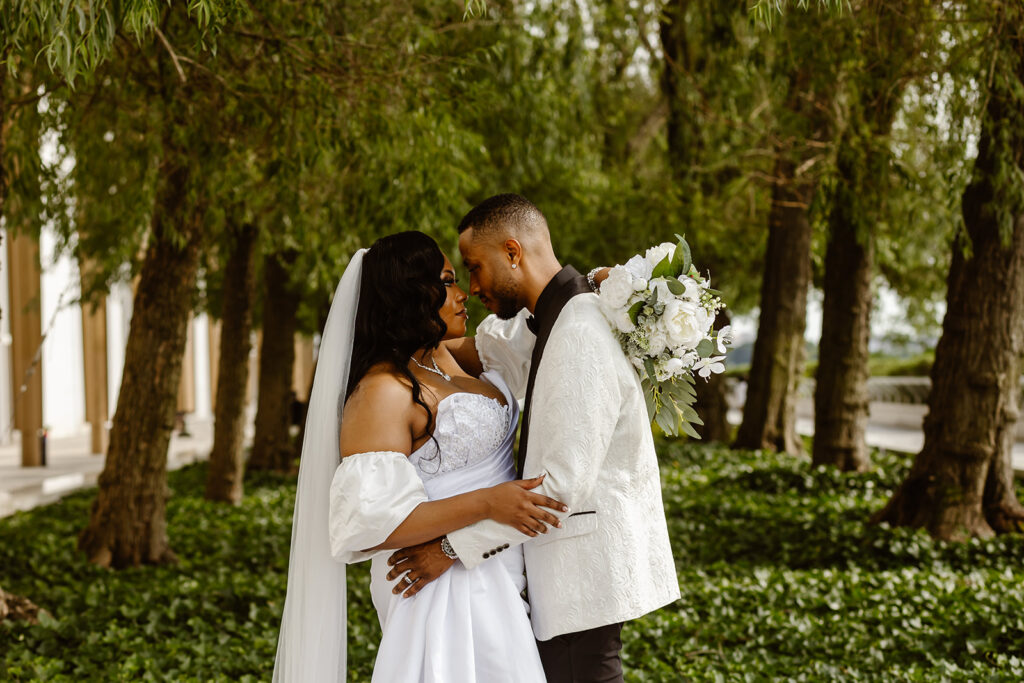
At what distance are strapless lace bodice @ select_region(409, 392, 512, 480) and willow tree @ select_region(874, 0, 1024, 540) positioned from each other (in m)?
5.39

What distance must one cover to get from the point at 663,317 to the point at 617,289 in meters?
0.17

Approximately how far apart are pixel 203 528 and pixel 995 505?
7615mm

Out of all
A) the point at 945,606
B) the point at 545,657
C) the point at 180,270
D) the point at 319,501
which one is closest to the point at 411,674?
the point at 545,657

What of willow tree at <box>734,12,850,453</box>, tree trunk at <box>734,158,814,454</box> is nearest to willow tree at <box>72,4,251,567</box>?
willow tree at <box>734,12,850,453</box>

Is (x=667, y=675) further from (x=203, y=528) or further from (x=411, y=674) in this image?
(x=203, y=528)

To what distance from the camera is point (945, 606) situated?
248 inches

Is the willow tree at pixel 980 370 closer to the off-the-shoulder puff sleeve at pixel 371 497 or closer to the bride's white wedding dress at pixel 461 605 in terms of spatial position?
the bride's white wedding dress at pixel 461 605

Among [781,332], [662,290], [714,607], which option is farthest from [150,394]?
Result: [781,332]

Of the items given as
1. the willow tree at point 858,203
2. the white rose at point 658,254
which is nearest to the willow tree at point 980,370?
the willow tree at point 858,203

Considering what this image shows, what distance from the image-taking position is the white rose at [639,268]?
298 cm

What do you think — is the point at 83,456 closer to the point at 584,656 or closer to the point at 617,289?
the point at 584,656

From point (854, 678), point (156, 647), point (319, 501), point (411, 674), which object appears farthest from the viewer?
point (156, 647)

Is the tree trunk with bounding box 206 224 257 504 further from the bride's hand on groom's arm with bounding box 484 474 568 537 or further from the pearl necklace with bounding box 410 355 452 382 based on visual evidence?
the bride's hand on groom's arm with bounding box 484 474 568 537

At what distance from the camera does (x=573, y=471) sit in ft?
9.17
